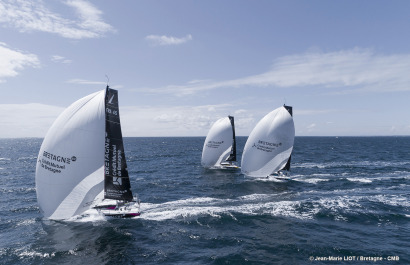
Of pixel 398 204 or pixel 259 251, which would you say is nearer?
pixel 259 251

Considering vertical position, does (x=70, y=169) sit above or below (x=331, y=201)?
above

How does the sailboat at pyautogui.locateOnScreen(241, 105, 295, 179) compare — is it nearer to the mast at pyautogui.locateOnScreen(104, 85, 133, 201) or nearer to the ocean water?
the ocean water

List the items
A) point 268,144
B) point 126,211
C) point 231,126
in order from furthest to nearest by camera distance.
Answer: point 231,126
point 268,144
point 126,211

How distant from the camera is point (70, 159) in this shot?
860 inches

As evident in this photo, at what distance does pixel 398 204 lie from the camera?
2978 centimetres

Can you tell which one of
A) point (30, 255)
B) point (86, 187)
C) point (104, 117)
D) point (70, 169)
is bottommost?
point (30, 255)

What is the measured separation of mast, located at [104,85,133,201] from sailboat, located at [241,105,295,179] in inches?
1031

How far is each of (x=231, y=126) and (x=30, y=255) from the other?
4611 centimetres

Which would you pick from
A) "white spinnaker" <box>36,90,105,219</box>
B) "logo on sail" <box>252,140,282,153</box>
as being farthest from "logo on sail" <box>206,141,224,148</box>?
"white spinnaker" <box>36,90,105,219</box>

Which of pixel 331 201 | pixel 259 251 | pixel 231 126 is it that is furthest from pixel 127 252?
pixel 231 126

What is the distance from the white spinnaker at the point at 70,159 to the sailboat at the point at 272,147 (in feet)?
95.3

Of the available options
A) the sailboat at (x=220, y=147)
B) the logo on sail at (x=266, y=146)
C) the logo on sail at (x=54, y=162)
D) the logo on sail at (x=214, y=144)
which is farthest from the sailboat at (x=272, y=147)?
the logo on sail at (x=54, y=162)

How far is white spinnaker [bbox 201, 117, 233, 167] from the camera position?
58406mm

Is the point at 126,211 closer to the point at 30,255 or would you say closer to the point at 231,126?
the point at 30,255
